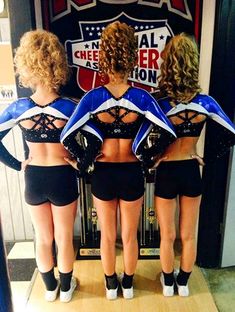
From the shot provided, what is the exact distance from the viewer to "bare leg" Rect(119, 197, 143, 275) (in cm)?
212

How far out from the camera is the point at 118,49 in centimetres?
188

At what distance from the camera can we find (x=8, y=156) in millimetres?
2139

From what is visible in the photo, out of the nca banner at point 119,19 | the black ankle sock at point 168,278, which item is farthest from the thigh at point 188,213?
the nca banner at point 119,19

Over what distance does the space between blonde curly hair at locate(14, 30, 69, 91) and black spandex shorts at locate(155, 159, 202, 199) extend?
0.87 metres

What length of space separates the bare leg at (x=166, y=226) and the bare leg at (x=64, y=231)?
0.57 metres

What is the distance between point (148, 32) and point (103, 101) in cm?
87

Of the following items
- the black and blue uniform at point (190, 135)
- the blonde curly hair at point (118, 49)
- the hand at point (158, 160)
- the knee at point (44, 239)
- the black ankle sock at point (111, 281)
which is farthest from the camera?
the black ankle sock at point (111, 281)

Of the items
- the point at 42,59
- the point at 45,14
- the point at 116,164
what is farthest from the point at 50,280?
the point at 45,14

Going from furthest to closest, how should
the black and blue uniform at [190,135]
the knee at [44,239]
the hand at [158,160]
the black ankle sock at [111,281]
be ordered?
the black ankle sock at [111,281]
the knee at [44,239]
the hand at [158,160]
the black and blue uniform at [190,135]

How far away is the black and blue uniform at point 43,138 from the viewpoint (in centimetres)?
194

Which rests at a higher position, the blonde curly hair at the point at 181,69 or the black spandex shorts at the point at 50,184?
the blonde curly hair at the point at 181,69

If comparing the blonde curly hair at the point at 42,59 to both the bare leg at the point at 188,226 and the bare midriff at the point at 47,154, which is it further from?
the bare leg at the point at 188,226

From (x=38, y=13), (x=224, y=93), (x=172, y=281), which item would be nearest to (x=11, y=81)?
(x=38, y=13)

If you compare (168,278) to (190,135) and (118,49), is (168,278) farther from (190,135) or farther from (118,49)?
(118,49)
